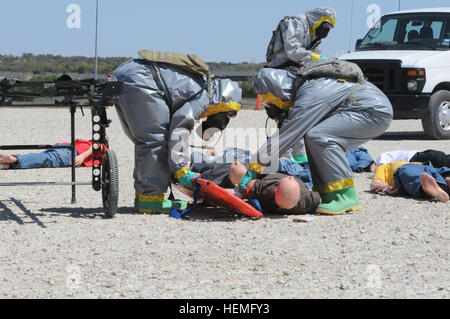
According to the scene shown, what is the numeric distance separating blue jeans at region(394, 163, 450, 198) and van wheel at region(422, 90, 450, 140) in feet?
20.6

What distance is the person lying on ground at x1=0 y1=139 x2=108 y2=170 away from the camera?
885cm

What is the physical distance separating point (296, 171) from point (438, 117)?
22.4ft

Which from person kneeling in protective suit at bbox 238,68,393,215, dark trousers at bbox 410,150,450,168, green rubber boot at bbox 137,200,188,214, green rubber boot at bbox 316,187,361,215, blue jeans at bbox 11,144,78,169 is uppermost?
person kneeling in protective suit at bbox 238,68,393,215

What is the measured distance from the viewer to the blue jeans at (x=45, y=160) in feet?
29.5

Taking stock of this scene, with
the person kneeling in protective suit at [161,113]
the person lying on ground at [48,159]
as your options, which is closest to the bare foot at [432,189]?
the person kneeling in protective suit at [161,113]

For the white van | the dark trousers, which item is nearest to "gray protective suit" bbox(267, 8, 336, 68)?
the dark trousers

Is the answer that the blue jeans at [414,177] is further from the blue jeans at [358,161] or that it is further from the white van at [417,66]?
the white van at [417,66]

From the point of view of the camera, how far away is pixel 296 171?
7590 millimetres

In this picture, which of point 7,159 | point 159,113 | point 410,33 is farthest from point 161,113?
point 410,33

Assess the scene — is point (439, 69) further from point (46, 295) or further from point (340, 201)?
point (46, 295)

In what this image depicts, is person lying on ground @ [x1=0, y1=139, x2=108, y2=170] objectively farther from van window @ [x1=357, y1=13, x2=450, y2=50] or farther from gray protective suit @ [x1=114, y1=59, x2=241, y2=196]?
van window @ [x1=357, y1=13, x2=450, y2=50]

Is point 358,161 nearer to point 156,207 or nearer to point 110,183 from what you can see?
point 156,207

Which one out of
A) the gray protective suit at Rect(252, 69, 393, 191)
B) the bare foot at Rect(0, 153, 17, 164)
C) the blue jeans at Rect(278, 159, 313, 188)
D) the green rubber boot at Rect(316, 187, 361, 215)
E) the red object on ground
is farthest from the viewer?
the bare foot at Rect(0, 153, 17, 164)
